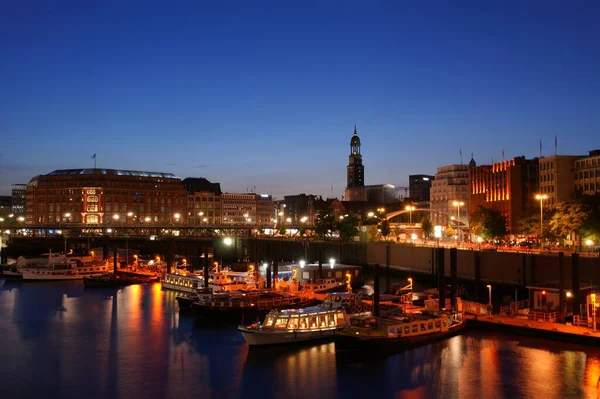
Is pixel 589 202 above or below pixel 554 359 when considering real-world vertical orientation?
above

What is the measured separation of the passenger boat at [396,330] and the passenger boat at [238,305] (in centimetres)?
1187

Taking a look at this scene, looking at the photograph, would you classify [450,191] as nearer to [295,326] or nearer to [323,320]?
[323,320]

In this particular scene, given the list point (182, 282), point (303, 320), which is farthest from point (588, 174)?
point (303, 320)

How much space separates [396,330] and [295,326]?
762cm

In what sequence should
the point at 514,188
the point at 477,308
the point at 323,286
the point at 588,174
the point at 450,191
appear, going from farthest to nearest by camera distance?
the point at 450,191
the point at 514,188
the point at 588,174
the point at 323,286
the point at 477,308

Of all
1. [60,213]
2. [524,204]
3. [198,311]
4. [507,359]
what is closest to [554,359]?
[507,359]

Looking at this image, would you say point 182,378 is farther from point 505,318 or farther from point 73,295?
point 73,295

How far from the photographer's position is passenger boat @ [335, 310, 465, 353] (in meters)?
45.5

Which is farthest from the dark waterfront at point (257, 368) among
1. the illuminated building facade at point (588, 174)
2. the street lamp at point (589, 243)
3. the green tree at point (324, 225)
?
the green tree at point (324, 225)

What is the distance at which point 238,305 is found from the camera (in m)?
59.7

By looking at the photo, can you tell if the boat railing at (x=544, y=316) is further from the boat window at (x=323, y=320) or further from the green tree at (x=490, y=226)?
the green tree at (x=490, y=226)

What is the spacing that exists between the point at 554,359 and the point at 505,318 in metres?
8.65

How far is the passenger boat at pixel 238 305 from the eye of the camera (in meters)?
59.1

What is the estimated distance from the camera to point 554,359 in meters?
42.0
